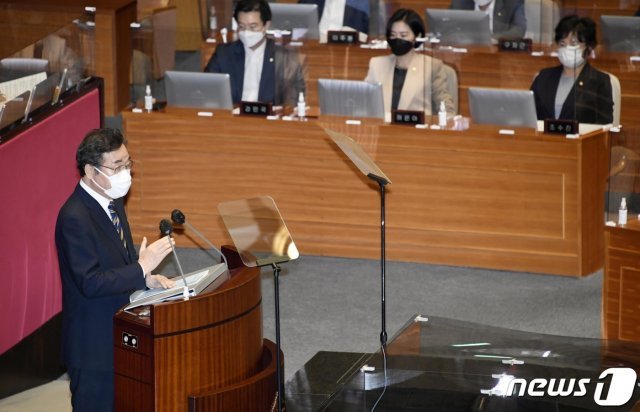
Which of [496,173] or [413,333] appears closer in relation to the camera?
[413,333]

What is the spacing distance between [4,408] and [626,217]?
3064 mm

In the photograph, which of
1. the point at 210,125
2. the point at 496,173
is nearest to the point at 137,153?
the point at 210,125

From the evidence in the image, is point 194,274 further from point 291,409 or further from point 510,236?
point 510,236

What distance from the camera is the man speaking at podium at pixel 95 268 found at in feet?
14.6

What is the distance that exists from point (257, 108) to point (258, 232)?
3.53 metres

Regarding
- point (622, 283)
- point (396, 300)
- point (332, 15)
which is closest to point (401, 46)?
point (396, 300)

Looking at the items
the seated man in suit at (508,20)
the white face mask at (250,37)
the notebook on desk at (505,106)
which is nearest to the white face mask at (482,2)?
the seated man in suit at (508,20)

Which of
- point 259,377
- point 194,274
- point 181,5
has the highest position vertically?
point 181,5

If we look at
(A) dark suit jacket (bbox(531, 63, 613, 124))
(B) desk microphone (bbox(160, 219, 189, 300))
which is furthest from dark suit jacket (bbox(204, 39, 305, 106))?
(B) desk microphone (bbox(160, 219, 189, 300))

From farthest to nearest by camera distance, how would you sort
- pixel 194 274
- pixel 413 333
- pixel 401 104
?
pixel 401 104
pixel 413 333
pixel 194 274

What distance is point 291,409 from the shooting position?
5.64 metres

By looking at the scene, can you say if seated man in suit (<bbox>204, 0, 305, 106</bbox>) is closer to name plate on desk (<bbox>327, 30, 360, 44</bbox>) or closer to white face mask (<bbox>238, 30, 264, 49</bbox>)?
white face mask (<bbox>238, 30, 264, 49</bbox>)

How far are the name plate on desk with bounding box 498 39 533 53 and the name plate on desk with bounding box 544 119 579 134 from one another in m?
1.70

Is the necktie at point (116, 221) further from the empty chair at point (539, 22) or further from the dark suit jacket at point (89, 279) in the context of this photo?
the empty chair at point (539, 22)
